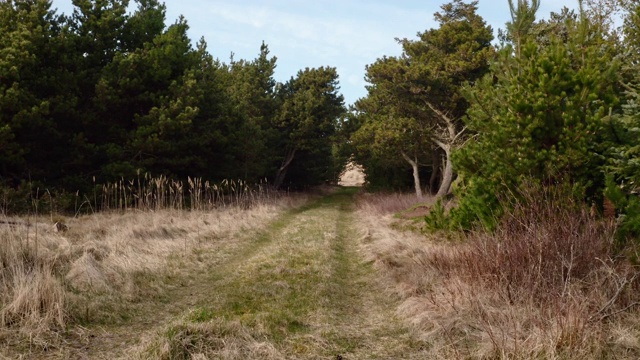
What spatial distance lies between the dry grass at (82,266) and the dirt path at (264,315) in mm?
306

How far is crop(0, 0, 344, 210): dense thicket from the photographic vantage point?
14.1m

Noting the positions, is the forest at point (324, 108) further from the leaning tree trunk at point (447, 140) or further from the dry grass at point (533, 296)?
the dry grass at point (533, 296)

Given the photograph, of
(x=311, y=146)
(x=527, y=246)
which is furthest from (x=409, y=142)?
(x=527, y=246)

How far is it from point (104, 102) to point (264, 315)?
14037 mm

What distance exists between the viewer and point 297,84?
3148cm

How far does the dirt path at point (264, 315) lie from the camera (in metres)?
4.10

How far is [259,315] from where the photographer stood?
5.00 metres

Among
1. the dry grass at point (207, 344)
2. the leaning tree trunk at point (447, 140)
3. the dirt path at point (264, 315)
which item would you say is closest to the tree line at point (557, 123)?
the dirt path at point (264, 315)

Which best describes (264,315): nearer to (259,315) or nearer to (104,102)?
(259,315)

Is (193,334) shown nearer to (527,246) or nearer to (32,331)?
(32,331)

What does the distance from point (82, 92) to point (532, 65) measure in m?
16.1

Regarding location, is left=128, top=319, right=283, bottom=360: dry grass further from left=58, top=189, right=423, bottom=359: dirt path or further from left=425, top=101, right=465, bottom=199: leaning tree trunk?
left=425, top=101, right=465, bottom=199: leaning tree trunk

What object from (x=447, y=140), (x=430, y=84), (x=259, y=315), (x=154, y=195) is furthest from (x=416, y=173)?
(x=259, y=315)

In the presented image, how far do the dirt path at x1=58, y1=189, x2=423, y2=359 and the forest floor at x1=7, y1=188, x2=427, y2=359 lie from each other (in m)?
0.01
